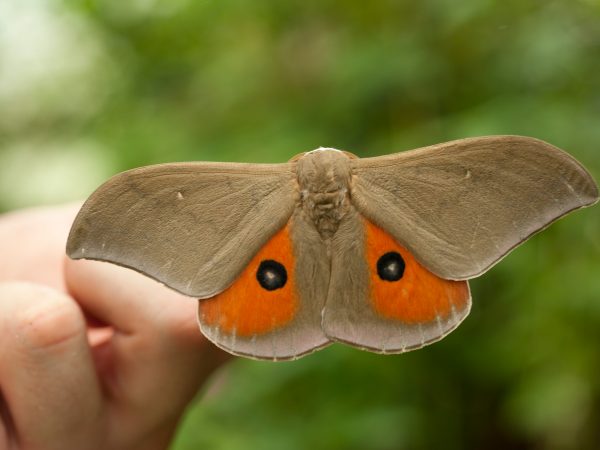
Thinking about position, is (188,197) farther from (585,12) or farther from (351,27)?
(351,27)

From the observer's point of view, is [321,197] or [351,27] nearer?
[321,197]

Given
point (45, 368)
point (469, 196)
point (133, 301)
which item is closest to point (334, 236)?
point (469, 196)

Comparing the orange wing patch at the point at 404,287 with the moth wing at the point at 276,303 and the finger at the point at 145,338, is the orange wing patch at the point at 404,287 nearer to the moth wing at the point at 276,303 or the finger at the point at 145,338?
the moth wing at the point at 276,303

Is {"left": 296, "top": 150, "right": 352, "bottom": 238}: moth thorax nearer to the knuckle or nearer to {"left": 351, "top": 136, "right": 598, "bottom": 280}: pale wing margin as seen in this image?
{"left": 351, "top": 136, "right": 598, "bottom": 280}: pale wing margin

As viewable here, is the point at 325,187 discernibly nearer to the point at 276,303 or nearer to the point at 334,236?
the point at 334,236

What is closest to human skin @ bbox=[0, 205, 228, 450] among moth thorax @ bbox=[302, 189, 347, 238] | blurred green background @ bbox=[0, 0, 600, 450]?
moth thorax @ bbox=[302, 189, 347, 238]

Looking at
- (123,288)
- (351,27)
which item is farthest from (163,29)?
(123,288)
